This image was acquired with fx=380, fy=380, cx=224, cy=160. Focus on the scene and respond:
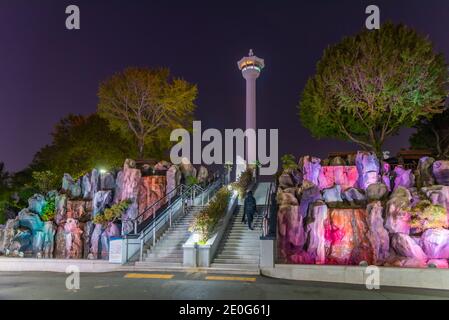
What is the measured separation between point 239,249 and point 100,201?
43.0ft


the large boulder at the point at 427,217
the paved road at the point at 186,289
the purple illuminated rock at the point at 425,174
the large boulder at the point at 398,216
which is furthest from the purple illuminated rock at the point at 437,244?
the paved road at the point at 186,289

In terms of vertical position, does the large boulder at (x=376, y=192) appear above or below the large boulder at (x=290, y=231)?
above

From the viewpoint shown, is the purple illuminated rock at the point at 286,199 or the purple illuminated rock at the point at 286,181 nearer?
the purple illuminated rock at the point at 286,199

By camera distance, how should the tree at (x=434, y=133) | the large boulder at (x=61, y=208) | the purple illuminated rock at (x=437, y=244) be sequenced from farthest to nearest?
the tree at (x=434, y=133)
the large boulder at (x=61, y=208)
the purple illuminated rock at (x=437, y=244)

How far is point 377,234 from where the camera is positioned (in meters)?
17.7

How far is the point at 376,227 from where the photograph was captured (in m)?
17.8

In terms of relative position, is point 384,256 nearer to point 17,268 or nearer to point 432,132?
point 17,268

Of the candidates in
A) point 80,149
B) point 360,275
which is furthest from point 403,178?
point 80,149

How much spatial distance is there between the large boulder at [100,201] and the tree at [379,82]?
17523 millimetres

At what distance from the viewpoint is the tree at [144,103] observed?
37750 millimetres

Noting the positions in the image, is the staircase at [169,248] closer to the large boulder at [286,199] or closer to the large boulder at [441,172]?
the large boulder at [286,199]
